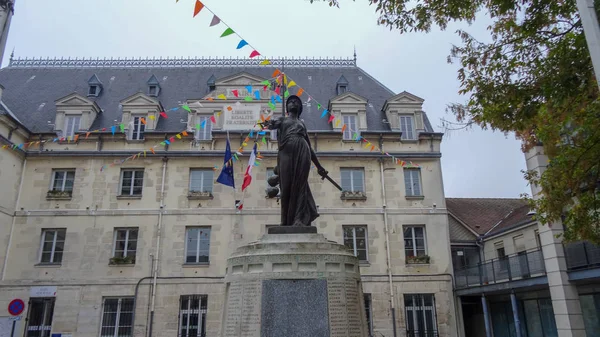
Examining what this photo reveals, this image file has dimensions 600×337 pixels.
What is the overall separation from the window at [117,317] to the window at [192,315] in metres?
1.89

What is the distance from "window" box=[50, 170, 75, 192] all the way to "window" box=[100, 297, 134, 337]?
507 cm

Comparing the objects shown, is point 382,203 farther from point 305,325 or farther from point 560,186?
point 305,325

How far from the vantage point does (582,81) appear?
271 inches

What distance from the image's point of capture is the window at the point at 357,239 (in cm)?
1784

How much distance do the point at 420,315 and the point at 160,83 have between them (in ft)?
56.9

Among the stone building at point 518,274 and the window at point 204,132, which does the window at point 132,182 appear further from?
the stone building at point 518,274

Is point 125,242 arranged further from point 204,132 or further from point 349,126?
point 349,126

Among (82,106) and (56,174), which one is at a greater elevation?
(82,106)

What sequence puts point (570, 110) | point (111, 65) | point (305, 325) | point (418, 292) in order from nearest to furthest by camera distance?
1. point (305, 325)
2. point (570, 110)
3. point (418, 292)
4. point (111, 65)

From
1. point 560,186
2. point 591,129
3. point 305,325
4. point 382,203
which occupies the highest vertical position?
point 382,203

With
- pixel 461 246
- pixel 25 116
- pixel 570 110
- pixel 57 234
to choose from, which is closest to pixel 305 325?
pixel 570 110

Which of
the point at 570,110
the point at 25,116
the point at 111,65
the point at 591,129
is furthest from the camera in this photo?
the point at 111,65

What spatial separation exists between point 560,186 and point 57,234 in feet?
58.3

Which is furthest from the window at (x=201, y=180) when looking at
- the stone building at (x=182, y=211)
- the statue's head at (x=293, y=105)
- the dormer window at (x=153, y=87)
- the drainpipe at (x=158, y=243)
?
the statue's head at (x=293, y=105)
